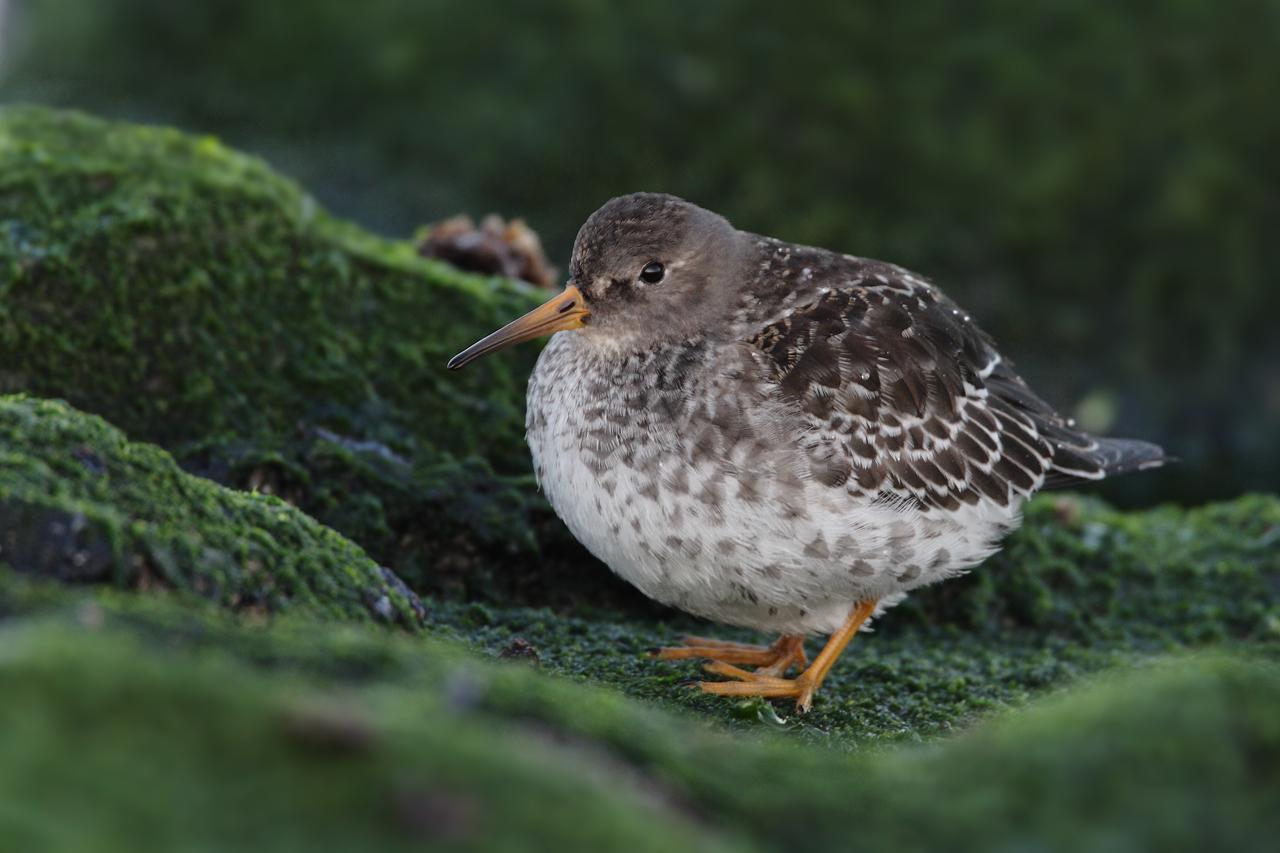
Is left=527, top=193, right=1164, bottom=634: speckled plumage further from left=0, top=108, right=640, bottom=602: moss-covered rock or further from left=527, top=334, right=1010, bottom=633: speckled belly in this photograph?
left=0, top=108, right=640, bottom=602: moss-covered rock

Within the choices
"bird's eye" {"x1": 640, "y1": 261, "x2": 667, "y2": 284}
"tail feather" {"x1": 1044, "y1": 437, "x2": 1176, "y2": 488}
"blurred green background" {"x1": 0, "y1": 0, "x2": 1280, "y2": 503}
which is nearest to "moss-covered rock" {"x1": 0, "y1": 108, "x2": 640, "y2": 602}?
"bird's eye" {"x1": 640, "y1": 261, "x2": 667, "y2": 284}

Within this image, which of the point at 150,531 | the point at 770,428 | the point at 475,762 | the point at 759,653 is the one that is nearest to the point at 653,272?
the point at 770,428

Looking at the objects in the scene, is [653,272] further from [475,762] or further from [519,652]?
[475,762]

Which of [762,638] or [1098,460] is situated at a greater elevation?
[1098,460]

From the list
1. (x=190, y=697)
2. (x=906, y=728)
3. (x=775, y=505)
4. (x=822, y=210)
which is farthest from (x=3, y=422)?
(x=822, y=210)

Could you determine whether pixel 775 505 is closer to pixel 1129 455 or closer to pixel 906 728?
pixel 906 728

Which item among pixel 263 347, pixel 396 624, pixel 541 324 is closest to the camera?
pixel 396 624
